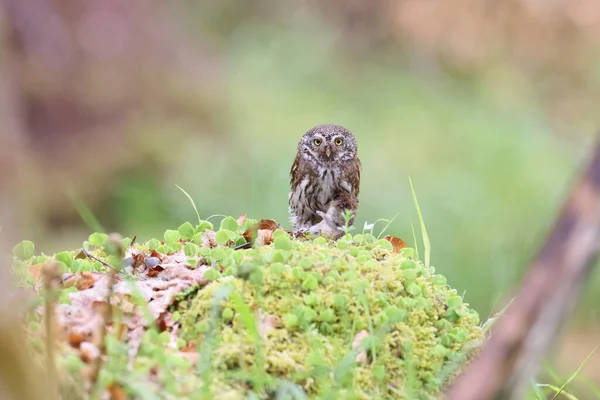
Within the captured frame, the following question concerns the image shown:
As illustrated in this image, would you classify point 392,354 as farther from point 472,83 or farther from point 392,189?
point 472,83

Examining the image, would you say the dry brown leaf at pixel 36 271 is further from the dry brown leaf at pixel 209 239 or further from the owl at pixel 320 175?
the owl at pixel 320 175

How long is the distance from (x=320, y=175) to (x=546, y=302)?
3036mm

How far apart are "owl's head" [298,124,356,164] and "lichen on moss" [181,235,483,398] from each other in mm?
1816

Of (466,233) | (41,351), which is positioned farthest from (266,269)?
(466,233)

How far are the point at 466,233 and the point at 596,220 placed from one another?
6.76 meters

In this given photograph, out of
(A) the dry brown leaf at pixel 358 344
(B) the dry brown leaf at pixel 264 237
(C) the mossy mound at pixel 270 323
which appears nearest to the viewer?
(C) the mossy mound at pixel 270 323

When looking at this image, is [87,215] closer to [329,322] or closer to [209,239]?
[209,239]

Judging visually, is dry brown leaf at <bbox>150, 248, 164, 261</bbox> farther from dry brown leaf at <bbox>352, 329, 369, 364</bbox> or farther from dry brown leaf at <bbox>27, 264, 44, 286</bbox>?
dry brown leaf at <bbox>352, 329, 369, 364</bbox>

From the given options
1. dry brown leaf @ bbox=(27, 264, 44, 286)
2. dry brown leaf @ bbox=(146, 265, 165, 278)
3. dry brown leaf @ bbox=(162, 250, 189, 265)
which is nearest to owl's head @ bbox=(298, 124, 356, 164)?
dry brown leaf @ bbox=(162, 250, 189, 265)

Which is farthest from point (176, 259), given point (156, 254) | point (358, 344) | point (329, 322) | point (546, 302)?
point (546, 302)

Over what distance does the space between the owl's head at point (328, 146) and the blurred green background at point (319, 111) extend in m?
2.09

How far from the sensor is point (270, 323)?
2.41 m

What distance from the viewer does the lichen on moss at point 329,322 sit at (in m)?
2.27

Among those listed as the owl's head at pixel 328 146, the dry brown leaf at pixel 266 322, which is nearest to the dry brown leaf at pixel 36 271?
the dry brown leaf at pixel 266 322
